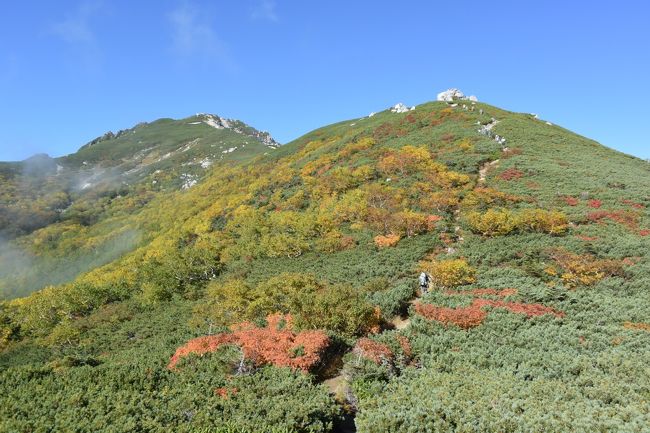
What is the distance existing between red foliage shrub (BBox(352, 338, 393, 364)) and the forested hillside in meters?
0.14

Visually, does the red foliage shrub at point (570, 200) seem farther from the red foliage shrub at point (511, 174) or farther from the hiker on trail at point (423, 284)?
the hiker on trail at point (423, 284)

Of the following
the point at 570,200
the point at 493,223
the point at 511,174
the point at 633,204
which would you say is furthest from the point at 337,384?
the point at 511,174

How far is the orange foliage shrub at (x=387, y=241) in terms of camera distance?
37375mm

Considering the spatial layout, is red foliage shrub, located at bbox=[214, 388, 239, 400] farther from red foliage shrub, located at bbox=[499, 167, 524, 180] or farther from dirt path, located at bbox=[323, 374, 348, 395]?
red foliage shrub, located at bbox=[499, 167, 524, 180]

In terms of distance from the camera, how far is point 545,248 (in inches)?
1239

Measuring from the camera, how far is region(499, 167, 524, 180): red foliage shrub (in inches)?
1874

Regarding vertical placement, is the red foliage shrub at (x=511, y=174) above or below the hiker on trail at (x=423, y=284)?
above

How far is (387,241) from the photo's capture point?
123 feet

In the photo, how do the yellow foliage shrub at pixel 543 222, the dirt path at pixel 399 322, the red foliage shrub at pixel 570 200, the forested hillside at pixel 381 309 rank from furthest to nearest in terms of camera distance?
the red foliage shrub at pixel 570 200
the yellow foliage shrub at pixel 543 222
the dirt path at pixel 399 322
the forested hillside at pixel 381 309

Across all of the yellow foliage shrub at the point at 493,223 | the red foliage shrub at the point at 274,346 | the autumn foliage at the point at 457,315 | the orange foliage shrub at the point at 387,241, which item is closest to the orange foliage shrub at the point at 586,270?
the yellow foliage shrub at the point at 493,223

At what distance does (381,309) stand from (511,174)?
104ft

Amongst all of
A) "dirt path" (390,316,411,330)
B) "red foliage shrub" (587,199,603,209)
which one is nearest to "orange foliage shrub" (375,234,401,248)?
"dirt path" (390,316,411,330)

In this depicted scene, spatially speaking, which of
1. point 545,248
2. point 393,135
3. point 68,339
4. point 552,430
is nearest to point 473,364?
point 552,430

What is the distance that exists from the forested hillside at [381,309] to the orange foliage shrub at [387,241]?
0.17 m
